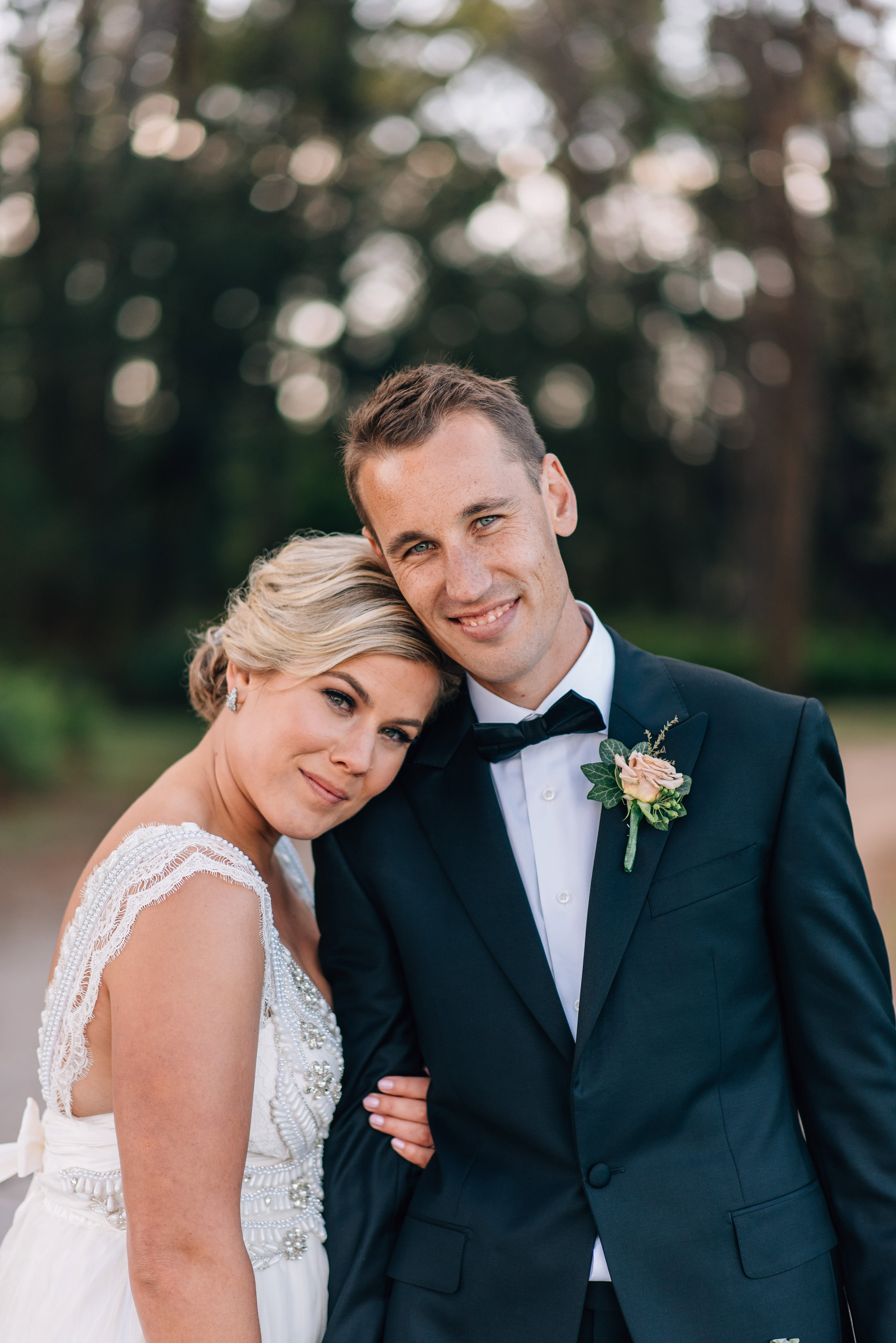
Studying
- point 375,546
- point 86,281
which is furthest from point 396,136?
point 375,546

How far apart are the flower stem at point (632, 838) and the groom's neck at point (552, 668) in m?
0.43

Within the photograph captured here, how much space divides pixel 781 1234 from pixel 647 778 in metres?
0.87

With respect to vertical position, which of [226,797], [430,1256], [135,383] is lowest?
[430,1256]

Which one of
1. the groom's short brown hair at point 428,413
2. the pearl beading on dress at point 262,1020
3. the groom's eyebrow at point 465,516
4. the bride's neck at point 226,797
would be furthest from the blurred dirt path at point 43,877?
the groom's short brown hair at point 428,413

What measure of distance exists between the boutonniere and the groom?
4 centimetres

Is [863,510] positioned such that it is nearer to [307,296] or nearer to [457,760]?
[307,296]

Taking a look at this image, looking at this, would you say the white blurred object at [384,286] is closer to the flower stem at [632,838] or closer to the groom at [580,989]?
the groom at [580,989]

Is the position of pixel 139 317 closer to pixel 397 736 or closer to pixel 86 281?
pixel 86 281

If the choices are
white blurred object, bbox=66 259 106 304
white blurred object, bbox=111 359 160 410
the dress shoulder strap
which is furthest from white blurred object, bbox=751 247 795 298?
the dress shoulder strap

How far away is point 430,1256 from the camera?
7.42 feet

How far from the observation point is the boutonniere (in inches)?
85.4

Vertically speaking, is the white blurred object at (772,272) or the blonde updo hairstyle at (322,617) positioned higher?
the white blurred object at (772,272)

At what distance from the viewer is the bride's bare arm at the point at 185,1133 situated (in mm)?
2002

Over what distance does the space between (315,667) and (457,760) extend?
1.22 feet
